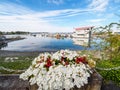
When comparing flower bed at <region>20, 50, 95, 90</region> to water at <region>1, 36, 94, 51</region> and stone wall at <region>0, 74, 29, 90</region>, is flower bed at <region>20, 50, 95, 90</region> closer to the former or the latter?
stone wall at <region>0, 74, 29, 90</region>

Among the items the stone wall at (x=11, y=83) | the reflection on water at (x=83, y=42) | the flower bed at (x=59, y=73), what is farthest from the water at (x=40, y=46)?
the flower bed at (x=59, y=73)

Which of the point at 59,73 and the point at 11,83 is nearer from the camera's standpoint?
the point at 59,73

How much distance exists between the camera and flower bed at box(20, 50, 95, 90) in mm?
4121

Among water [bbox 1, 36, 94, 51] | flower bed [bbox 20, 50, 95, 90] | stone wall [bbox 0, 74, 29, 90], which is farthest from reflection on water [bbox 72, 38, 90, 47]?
flower bed [bbox 20, 50, 95, 90]

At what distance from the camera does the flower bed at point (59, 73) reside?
4121 mm

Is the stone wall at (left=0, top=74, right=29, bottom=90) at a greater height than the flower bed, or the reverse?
the flower bed

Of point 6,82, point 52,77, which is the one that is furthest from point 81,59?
point 6,82

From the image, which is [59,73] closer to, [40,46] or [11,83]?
Answer: [11,83]

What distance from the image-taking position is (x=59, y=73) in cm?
412

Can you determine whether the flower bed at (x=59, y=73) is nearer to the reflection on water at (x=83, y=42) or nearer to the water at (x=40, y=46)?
the reflection on water at (x=83, y=42)

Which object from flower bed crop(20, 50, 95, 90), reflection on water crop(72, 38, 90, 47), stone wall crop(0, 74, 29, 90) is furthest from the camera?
reflection on water crop(72, 38, 90, 47)

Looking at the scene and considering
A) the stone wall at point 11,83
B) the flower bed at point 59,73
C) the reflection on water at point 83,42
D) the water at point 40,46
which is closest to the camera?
the flower bed at point 59,73

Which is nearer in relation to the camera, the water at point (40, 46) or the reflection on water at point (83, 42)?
the reflection on water at point (83, 42)

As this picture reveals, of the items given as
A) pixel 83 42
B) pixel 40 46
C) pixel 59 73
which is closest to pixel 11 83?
pixel 59 73
